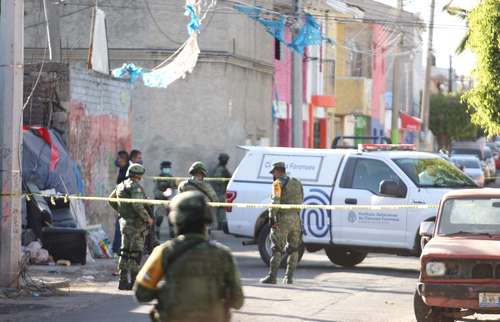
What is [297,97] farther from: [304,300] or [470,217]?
[470,217]

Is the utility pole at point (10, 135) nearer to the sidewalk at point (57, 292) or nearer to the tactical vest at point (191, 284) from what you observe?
the sidewalk at point (57, 292)

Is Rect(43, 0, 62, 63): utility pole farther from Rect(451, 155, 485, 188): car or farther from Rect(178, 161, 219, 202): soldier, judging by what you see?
Rect(451, 155, 485, 188): car

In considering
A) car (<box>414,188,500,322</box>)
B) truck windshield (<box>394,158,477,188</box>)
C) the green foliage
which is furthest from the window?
car (<box>414,188,500,322</box>)

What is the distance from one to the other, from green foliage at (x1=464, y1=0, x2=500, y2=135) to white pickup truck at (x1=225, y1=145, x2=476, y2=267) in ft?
6.75

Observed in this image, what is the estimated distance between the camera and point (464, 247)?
12.3m

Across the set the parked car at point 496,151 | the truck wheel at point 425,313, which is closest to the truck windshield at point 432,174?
the truck wheel at point 425,313

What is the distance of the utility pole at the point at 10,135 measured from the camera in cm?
1517

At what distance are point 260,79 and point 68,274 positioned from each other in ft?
55.5

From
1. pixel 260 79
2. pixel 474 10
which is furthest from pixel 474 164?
pixel 474 10

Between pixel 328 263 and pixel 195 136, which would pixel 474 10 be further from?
pixel 195 136

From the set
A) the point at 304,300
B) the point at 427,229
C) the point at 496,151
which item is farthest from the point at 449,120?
the point at 427,229

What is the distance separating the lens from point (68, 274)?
17.9 m

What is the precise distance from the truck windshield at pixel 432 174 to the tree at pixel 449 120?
58169 millimetres

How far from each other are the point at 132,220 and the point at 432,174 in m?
5.76
